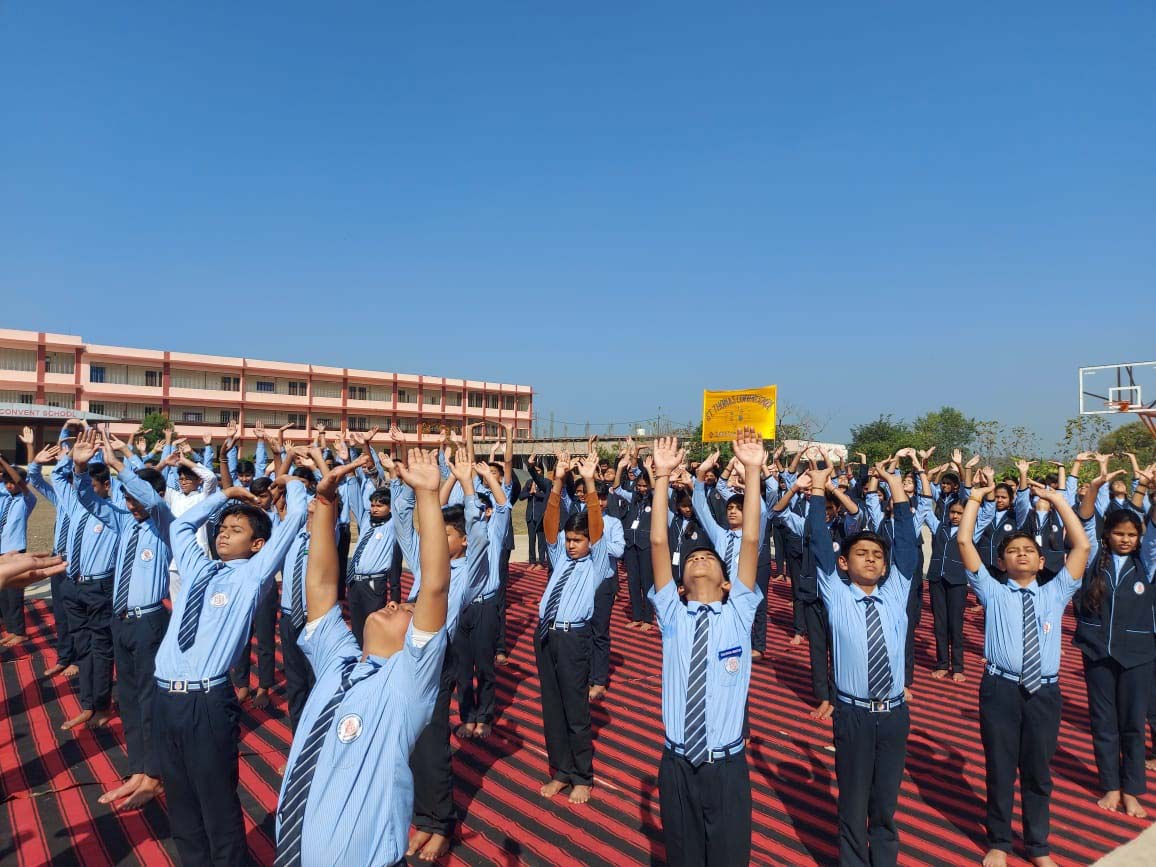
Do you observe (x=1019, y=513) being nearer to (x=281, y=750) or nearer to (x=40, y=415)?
(x=281, y=750)

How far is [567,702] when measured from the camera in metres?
5.04

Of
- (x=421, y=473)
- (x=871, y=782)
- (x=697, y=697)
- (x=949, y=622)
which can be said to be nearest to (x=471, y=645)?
(x=697, y=697)

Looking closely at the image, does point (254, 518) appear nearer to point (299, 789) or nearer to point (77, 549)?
point (299, 789)

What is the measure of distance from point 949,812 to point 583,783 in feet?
8.27

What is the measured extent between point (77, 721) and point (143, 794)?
1761 mm

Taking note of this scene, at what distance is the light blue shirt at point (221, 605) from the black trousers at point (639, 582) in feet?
23.3

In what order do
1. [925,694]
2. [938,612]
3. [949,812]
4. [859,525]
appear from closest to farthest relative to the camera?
[949,812] < [925,694] < [938,612] < [859,525]

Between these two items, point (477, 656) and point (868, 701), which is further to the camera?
point (477, 656)

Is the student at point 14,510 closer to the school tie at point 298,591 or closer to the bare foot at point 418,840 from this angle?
the school tie at point 298,591

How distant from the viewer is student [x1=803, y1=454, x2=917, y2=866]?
12.6 ft

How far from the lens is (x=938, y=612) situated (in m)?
8.05

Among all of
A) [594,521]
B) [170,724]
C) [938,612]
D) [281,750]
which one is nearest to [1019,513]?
[938,612]

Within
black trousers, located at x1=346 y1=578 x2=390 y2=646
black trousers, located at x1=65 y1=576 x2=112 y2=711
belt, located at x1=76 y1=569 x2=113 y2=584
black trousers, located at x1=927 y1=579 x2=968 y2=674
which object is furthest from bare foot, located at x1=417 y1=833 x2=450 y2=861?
black trousers, located at x1=927 y1=579 x2=968 y2=674

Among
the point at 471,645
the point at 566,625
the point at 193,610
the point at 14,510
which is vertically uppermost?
the point at 14,510
